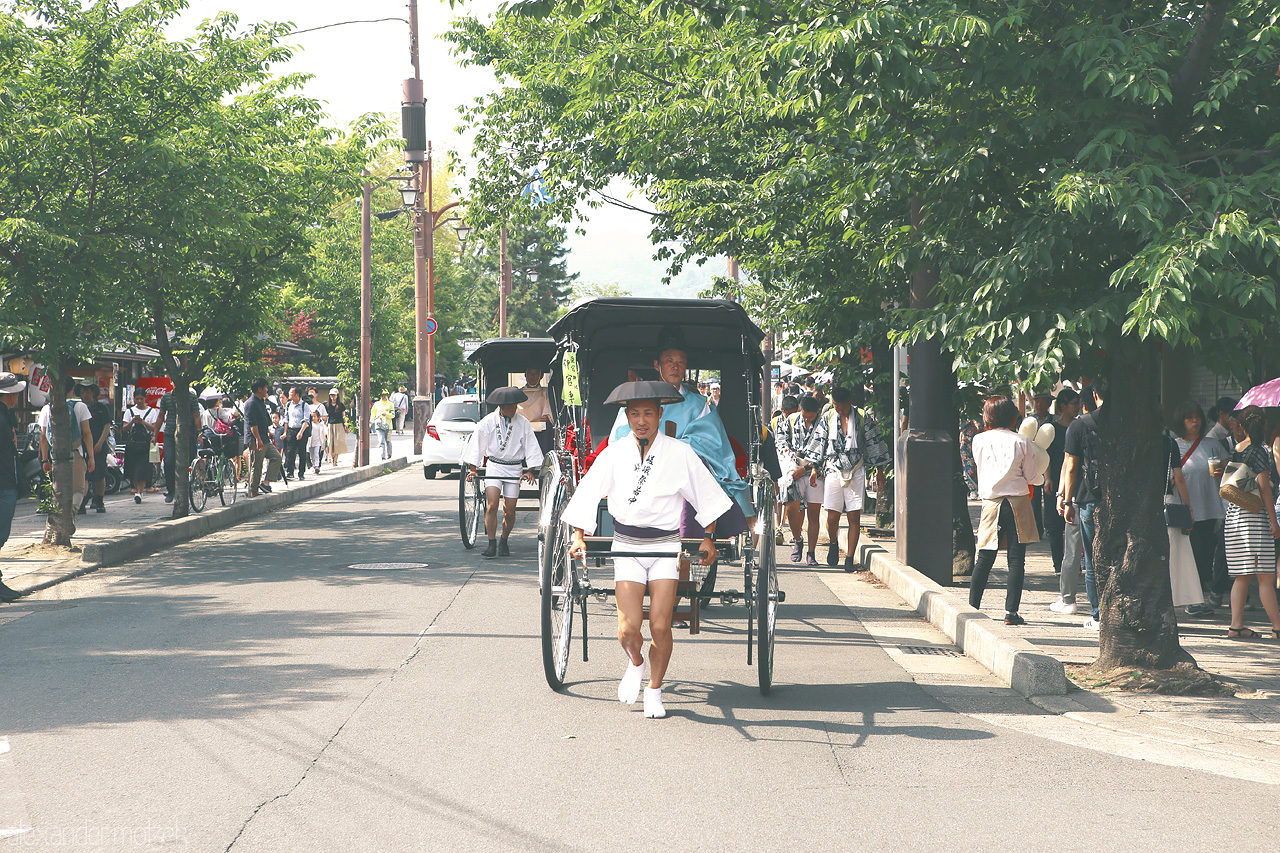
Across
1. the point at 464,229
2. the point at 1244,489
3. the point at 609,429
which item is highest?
the point at 464,229

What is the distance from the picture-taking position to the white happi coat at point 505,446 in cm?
1338

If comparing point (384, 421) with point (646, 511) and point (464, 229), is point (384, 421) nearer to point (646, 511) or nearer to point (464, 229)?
point (464, 229)

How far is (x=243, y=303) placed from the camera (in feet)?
57.2

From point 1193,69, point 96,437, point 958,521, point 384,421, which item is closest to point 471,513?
point 958,521

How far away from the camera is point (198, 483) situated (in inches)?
707

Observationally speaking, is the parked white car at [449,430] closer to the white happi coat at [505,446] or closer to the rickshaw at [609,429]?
the white happi coat at [505,446]

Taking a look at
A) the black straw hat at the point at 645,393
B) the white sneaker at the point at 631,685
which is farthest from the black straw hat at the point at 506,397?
the white sneaker at the point at 631,685

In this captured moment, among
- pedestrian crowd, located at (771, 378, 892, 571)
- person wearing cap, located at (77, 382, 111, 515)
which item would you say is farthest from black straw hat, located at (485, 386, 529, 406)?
person wearing cap, located at (77, 382, 111, 515)

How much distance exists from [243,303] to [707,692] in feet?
40.8

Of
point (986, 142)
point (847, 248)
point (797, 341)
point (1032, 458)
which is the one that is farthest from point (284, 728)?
point (797, 341)

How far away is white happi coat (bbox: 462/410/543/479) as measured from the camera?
1338 centimetres

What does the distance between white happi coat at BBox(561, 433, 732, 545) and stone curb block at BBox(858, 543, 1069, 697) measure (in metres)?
2.31

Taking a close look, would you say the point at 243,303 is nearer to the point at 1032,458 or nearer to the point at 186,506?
the point at 186,506

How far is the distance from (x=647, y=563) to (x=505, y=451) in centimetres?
683
